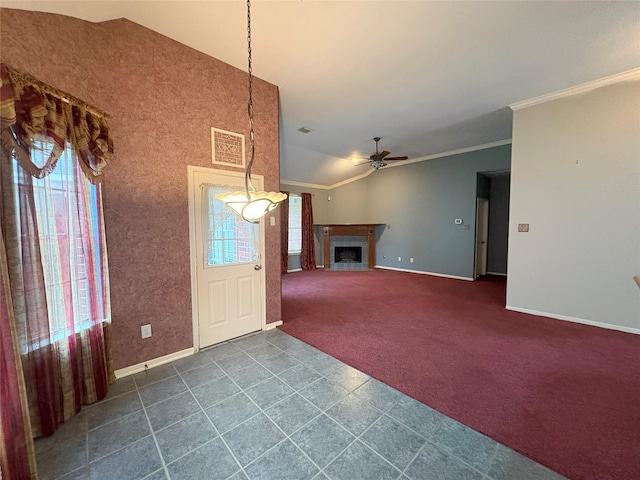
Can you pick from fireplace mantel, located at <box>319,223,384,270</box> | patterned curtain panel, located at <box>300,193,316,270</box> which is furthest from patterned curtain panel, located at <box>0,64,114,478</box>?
fireplace mantel, located at <box>319,223,384,270</box>

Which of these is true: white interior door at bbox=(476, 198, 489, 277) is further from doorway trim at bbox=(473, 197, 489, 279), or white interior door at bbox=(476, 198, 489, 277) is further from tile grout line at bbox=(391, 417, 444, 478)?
tile grout line at bbox=(391, 417, 444, 478)

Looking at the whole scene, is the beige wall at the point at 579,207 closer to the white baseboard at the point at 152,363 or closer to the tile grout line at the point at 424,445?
the tile grout line at the point at 424,445

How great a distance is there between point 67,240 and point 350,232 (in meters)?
6.84

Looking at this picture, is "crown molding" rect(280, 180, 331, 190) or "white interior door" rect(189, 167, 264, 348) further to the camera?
"crown molding" rect(280, 180, 331, 190)

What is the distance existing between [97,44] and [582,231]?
5677mm

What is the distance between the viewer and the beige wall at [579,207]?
3.10m

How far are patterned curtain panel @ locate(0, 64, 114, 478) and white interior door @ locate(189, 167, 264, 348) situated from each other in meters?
0.78

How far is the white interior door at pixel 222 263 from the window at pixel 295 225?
4.49 meters

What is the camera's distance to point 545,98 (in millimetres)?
3516

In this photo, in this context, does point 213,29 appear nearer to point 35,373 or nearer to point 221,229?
point 221,229

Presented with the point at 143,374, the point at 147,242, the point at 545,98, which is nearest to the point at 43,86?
the point at 147,242

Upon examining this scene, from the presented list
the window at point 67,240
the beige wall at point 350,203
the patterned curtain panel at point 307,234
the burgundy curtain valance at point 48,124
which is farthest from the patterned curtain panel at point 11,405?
the beige wall at point 350,203

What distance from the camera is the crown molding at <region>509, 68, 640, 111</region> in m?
2.99

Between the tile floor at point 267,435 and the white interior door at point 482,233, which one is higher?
the white interior door at point 482,233
